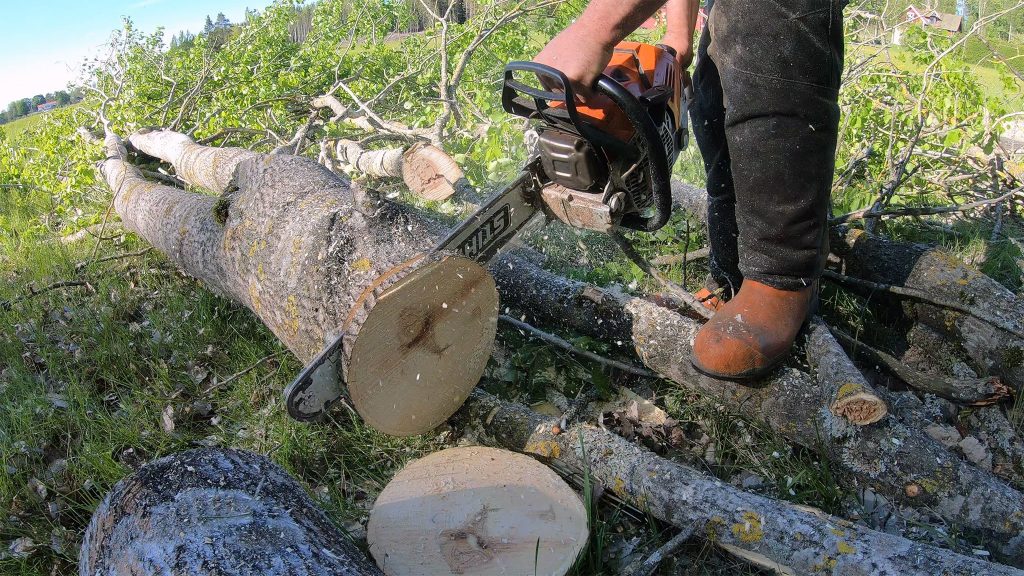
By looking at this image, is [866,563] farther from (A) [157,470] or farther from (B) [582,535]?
(A) [157,470]

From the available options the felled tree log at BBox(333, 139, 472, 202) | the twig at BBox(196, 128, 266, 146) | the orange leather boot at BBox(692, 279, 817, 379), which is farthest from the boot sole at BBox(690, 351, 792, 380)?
the twig at BBox(196, 128, 266, 146)

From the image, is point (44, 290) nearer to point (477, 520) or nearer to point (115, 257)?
point (115, 257)

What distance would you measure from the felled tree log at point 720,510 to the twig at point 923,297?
98 centimetres

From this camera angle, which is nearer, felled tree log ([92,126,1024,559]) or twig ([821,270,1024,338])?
felled tree log ([92,126,1024,559])

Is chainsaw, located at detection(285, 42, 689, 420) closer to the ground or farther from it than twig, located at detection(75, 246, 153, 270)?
farther from it

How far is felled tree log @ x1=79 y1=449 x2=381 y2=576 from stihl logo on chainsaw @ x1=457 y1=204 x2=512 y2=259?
89cm

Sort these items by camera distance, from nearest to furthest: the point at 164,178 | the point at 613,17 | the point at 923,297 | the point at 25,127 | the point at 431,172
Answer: the point at 613,17 → the point at 923,297 → the point at 431,172 → the point at 164,178 → the point at 25,127

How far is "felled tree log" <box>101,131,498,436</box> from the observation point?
5.87ft

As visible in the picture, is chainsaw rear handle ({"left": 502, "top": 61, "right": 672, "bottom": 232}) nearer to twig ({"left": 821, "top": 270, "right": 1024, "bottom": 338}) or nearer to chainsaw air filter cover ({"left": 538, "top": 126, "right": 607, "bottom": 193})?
chainsaw air filter cover ({"left": 538, "top": 126, "right": 607, "bottom": 193})

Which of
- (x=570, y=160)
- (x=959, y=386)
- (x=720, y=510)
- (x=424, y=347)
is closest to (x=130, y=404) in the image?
(x=424, y=347)

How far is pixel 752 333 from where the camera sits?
6.21 feet

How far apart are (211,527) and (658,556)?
3.31ft

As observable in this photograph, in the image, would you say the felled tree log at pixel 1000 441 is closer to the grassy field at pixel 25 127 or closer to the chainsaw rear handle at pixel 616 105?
the chainsaw rear handle at pixel 616 105

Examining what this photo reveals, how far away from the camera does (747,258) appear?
195 centimetres
